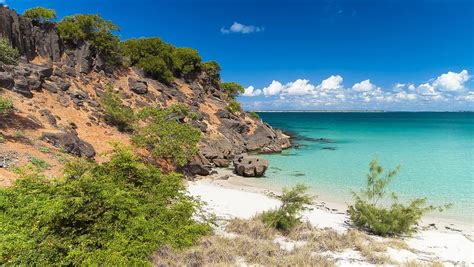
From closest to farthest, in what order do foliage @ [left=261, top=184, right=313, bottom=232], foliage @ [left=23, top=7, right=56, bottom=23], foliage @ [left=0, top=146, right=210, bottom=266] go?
foliage @ [left=0, top=146, right=210, bottom=266], foliage @ [left=261, top=184, right=313, bottom=232], foliage @ [left=23, top=7, right=56, bottom=23]

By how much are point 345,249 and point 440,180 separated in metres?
20.6

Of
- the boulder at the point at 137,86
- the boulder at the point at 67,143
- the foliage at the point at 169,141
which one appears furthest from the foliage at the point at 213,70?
the boulder at the point at 67,143

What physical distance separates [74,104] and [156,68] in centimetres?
2239

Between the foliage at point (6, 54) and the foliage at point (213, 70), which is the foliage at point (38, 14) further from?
the foliage at point (213, 70)

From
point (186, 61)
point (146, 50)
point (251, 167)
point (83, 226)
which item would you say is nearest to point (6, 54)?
point (251, 167)

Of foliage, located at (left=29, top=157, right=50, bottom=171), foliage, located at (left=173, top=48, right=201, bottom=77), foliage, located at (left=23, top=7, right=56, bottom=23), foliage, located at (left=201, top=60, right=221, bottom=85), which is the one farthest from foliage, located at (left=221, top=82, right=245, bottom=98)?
foliage, located at (left=29, top=157, right=50, bottom=171)

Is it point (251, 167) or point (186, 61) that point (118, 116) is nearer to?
point (251, 167)

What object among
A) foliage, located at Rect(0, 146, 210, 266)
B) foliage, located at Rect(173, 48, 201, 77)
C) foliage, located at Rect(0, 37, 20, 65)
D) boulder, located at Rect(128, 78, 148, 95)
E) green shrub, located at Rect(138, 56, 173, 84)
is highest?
foliage, located at Rect(173, 48, 201, 77)

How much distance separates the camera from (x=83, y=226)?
9.54 metres

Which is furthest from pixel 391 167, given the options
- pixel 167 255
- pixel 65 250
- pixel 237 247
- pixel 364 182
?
pixel 65 250

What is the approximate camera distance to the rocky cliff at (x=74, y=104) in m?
21.3

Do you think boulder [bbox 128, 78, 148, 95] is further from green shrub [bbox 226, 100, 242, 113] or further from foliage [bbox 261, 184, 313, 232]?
foliage [bbox 261, 184, 313, 232]

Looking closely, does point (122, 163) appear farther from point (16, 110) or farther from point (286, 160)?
point (286, 160)

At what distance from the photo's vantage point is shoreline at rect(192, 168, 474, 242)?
16797mm
